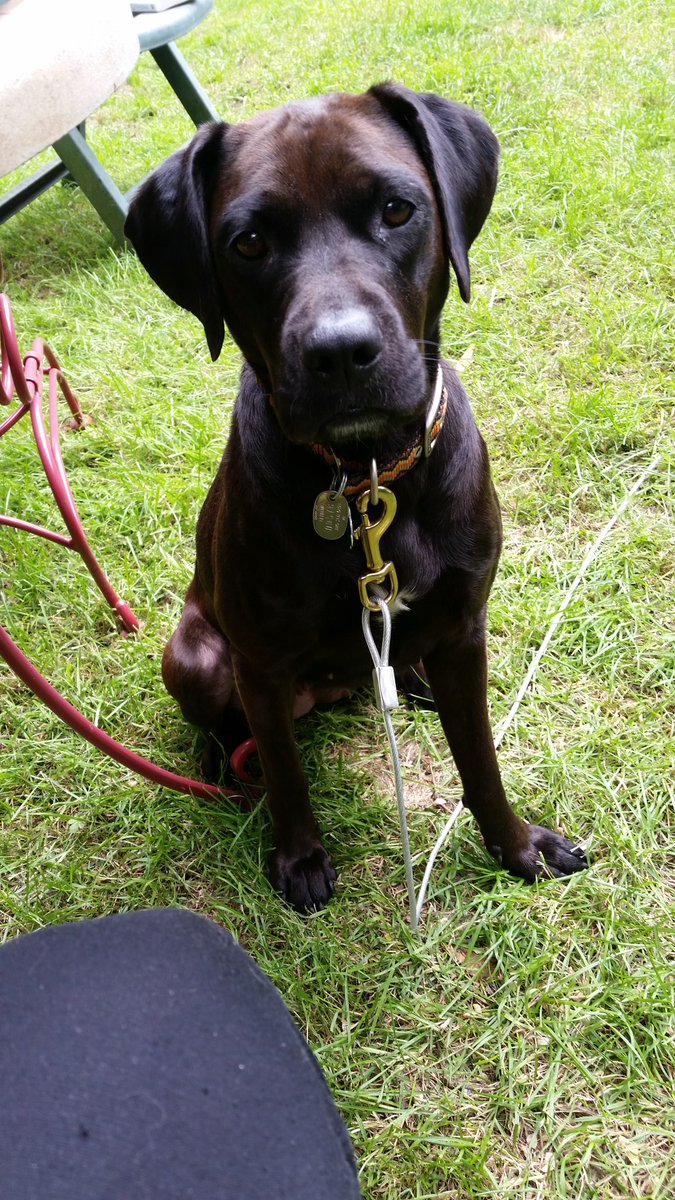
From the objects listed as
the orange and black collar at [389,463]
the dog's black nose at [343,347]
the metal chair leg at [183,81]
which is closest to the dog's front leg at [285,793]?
the orange and black collar at [389,463]

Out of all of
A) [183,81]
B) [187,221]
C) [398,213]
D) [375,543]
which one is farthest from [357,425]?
[183,81]

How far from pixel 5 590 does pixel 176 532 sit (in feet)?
1.73

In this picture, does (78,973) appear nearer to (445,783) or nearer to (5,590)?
(445,783)

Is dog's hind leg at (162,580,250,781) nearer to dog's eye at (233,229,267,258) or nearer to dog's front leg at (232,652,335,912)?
dog's front leg at (232,652,335,912)

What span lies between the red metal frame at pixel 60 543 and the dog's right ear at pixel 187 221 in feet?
2.35

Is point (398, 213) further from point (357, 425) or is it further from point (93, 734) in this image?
point (93, 734)

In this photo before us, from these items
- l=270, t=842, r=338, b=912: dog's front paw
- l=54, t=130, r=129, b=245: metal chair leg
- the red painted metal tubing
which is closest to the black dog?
l=270, t=842, r=338, b=912: dog's front paw

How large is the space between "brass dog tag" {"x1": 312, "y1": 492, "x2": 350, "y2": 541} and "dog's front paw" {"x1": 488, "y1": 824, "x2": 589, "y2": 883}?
811mm

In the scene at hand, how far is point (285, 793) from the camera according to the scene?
6.20ft

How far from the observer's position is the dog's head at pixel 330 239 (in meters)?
1.33

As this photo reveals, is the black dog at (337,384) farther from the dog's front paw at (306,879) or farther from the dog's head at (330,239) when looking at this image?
the dog's front paw at (306,879)

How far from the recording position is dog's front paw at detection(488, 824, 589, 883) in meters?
1.90

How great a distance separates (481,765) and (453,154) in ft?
3.61

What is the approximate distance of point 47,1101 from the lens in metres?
0.66
